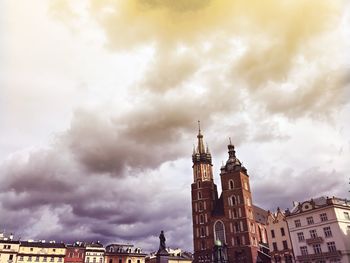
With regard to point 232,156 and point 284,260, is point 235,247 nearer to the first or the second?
point 284,260

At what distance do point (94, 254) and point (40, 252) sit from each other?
50.9ft

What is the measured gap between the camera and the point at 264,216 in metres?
112

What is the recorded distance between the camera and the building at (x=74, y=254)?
327ft

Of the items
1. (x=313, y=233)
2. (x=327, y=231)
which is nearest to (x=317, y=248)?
(x=313, y=233)

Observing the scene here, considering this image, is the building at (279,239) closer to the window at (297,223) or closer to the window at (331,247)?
the window at (297,223)

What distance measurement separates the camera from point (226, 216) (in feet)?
316

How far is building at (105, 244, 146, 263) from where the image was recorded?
4156 inches

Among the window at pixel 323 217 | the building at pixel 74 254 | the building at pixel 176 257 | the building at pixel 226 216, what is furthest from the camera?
the building at pixel 176 257

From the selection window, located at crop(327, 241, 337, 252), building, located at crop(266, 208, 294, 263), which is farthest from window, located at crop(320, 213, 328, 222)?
building, located at crop(266, 208, 294, 263)

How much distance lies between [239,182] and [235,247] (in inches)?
708

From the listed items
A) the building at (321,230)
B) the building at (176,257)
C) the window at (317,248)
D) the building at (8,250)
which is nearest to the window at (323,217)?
the building at (321,230)

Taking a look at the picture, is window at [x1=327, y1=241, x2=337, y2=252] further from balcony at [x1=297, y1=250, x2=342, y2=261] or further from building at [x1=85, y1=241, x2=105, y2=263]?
building at [x1=85, y1=241, x2=105, y2=263]

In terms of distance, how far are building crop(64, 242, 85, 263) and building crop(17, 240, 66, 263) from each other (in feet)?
4.19

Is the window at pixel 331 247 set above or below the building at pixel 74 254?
below
